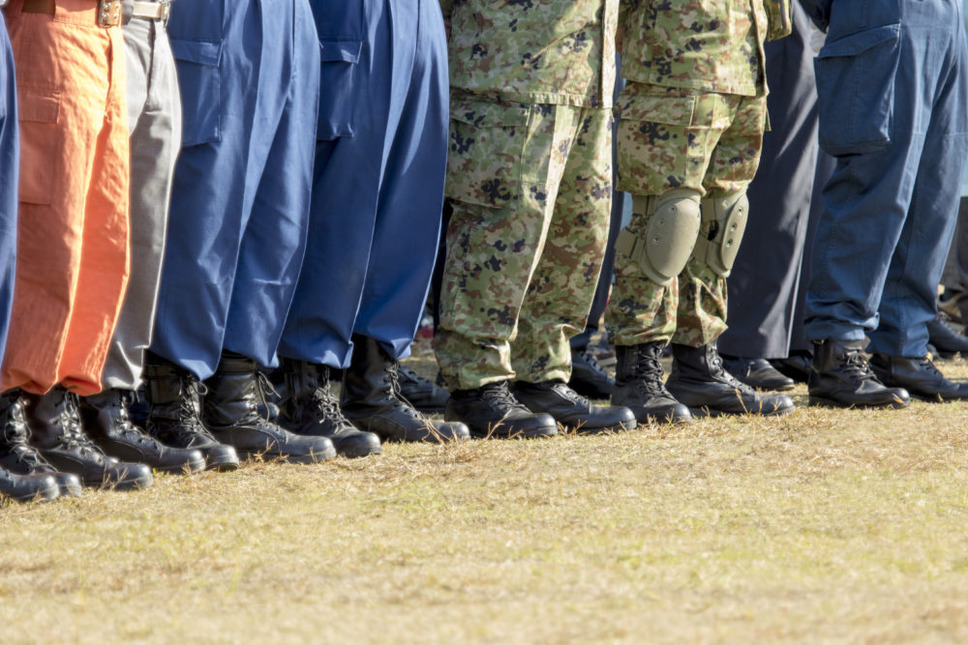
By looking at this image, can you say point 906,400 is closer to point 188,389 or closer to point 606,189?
point 606,189

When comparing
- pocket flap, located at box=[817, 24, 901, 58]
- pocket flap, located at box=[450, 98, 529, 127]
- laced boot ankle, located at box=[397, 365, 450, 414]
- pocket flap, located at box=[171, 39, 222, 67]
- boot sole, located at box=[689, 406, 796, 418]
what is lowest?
laced boot ankle, located at box=[397, 365, 450, 414]

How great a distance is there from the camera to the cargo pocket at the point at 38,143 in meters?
2.23

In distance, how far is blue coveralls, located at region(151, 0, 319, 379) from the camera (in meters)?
2.55

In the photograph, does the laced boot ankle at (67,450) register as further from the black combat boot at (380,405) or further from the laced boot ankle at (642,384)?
the laced boot ankle at (642,384)

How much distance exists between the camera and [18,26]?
2234 mm

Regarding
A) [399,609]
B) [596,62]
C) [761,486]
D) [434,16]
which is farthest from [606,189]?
[399,609]

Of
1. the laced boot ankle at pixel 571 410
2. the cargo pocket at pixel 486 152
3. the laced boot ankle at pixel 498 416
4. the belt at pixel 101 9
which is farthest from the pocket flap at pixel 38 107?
the laced boot ankle at pixel 571 410

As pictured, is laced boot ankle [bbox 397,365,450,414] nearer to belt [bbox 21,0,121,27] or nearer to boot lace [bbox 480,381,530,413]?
boot lace [bbox 480,381,530,413]

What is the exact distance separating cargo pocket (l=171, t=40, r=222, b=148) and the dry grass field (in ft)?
2.27

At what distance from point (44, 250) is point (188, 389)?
0.50 metres

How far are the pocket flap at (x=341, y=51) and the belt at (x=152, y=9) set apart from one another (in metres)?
0.43

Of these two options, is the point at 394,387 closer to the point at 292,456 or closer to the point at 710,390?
the point at 292,456

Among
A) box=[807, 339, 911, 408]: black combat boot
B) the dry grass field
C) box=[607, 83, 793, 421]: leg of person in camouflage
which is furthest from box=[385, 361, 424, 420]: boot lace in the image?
box=[807, 339, 911, 408]: black combat boot

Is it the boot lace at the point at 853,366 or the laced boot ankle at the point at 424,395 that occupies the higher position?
the boot lace at the point at 853,366
